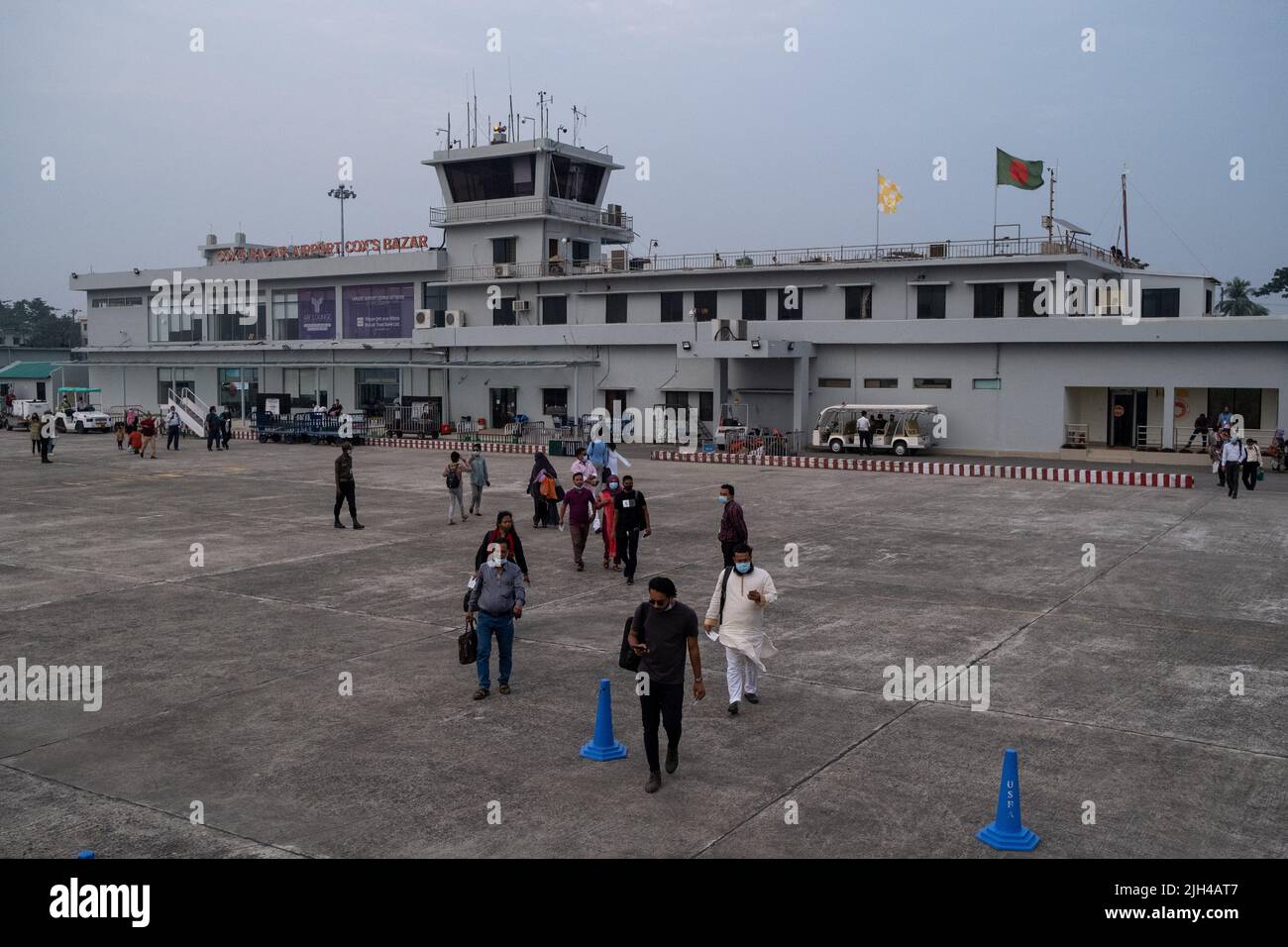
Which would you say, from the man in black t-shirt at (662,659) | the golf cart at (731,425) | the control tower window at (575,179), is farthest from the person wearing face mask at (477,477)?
the control tower window at (575,179)

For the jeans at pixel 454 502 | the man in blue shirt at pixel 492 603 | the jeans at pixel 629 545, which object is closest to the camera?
the man in blue shirt at pixel 492 603

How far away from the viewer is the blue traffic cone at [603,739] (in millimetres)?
9508

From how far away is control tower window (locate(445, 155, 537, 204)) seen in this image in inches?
2205

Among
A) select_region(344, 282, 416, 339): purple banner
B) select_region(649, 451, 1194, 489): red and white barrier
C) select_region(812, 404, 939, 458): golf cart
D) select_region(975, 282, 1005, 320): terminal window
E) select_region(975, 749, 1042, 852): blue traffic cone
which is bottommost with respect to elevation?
select_region(975, 749, 1042, 852): blue traffic cone

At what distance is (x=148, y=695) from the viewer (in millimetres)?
11367

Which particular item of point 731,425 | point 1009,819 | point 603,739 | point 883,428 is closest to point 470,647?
point 603,739

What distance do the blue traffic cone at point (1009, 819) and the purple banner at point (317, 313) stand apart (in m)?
60.0

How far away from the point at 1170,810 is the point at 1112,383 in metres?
36.5

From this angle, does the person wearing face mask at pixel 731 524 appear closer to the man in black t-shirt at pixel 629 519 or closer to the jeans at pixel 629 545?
the man in black t-shirt at pixel 629 519

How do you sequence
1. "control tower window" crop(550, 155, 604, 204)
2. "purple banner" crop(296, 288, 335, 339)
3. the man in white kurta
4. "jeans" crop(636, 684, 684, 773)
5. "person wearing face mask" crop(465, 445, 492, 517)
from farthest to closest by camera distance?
"purple banner" crop(296, 288, 335, 339), "control tower window" crop(550, 155, 604, 204), "person wearing face mask" crop(465, 445, 492, 517), the man in white kurta, "jeans" crop(636, 684, 684, 773)

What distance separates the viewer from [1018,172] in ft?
147

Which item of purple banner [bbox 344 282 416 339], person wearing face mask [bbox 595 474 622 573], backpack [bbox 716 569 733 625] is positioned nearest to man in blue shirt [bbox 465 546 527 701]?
backpack [bbox 716 569 733 625]

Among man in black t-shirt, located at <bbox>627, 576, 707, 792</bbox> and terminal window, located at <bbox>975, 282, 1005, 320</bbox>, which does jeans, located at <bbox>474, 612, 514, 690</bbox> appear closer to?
man in black t-shirt, located at <bbox>627, 576, 707, 792</bbox>

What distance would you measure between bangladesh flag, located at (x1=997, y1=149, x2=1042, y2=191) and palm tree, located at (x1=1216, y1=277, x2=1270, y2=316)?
6781cm
